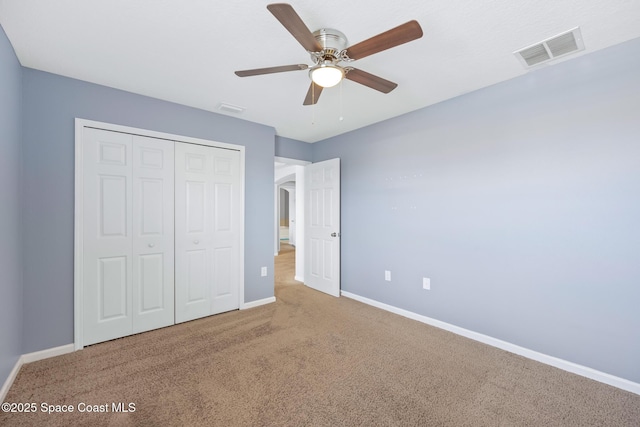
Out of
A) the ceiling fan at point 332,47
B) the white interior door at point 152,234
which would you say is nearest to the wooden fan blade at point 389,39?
the ceiling fan at point 332,47

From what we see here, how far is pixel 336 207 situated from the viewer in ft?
13.4

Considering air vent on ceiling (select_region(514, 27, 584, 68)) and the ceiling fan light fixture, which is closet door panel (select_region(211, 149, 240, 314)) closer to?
the ceiling fan light fixture

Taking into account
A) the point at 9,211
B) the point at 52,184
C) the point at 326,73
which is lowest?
the point at 9,211

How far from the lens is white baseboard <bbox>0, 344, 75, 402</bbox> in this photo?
1.90 metres

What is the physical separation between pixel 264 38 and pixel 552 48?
212 cm

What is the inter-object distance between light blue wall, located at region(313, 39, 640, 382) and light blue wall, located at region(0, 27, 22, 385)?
3506 mm

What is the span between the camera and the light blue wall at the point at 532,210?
1.99 meters

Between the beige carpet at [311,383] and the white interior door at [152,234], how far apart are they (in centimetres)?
24

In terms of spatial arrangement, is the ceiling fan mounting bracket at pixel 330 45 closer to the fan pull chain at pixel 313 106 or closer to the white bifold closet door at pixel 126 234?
the fan pull chain at pixel 313 106

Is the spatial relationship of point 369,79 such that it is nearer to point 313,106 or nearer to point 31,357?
point 313,106

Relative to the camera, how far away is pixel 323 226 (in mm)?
4293

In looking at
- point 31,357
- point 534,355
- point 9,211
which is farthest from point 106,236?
point 534,355

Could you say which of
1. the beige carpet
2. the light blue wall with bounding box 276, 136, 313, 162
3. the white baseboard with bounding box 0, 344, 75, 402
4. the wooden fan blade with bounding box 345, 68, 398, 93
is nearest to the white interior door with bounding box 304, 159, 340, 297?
the light blue wall with bounding box 276, 136, 313, 162

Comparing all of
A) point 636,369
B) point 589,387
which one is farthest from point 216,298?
point 636,369
